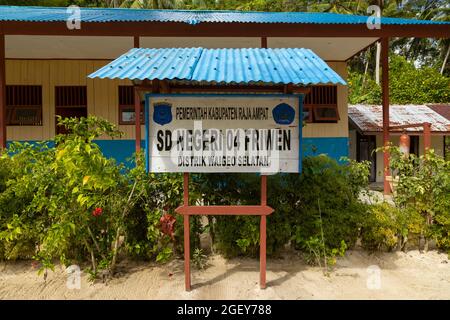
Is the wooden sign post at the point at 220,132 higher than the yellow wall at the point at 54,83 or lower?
lower

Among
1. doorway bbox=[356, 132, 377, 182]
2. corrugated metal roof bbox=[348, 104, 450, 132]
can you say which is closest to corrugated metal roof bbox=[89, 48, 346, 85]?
corrugated metal roof bbox=[348, 104, 450, 132]

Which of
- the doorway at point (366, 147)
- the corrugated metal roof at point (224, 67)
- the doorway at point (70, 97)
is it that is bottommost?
the doorway at point (366, 147)

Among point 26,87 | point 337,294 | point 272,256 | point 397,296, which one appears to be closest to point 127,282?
point 272,256

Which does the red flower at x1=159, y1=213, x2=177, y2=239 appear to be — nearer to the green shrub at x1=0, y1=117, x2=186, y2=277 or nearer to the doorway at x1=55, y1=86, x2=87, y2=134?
the green shrub at x1=0, y1=117, x2=186, y2=277

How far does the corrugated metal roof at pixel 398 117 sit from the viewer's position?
10.9m

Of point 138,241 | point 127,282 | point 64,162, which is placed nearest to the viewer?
point 64,162

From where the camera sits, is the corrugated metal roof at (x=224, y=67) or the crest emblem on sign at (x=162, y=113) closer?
the corrugated metal roof at (x=224, y=67)

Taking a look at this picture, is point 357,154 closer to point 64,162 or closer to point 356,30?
point 356,30

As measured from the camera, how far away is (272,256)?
13.9ft

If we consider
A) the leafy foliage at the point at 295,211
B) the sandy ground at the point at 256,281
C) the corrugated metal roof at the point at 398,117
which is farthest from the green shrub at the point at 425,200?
the corrugated metal roof at the point at 398,117

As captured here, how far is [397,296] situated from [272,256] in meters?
1.41

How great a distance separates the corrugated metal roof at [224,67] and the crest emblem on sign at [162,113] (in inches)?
14.1

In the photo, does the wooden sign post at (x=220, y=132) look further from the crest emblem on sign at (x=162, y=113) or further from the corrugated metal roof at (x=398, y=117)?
the corrugated metal roof at (x=398, y=117)

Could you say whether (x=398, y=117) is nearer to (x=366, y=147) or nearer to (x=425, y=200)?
(x=366, y=147)
